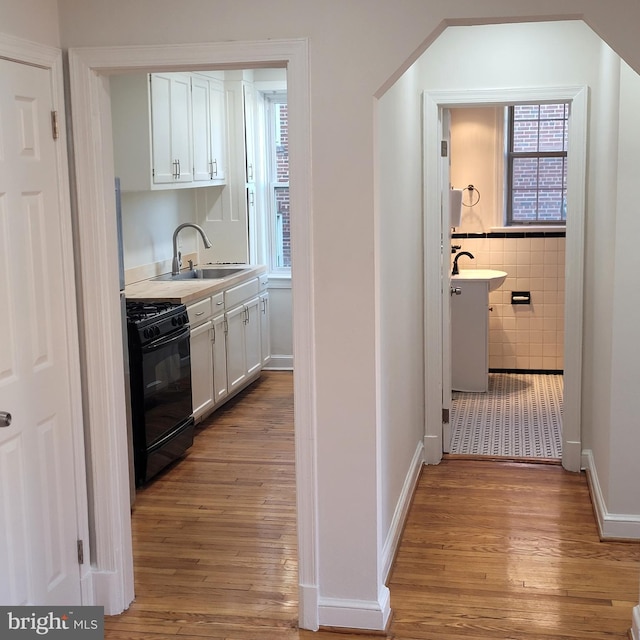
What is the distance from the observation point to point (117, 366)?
322 centimetres

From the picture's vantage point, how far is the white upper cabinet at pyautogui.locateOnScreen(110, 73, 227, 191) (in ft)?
17.5

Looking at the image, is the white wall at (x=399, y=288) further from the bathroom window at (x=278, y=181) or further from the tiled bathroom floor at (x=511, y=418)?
the bathroom window at (x=278, y=181)

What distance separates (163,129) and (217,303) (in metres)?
1.19

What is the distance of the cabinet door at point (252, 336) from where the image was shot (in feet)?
21.9

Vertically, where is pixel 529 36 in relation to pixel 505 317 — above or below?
above

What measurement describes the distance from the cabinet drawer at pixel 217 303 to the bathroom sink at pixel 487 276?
5.93ft

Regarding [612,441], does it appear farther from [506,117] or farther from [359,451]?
[506,117]

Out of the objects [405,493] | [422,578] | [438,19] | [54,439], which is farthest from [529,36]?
[54,439]

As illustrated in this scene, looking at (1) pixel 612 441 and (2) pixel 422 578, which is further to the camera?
(1) pixel 612 441

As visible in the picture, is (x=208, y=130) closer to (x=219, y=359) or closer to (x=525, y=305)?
(x=219, y=359)

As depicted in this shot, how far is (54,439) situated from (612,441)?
2368 millimetres

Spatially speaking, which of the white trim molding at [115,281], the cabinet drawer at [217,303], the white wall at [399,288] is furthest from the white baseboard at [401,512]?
the cabinet drawer at [217,303]

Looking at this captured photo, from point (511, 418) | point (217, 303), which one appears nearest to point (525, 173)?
point (511, 418)

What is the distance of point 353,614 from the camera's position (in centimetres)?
314
